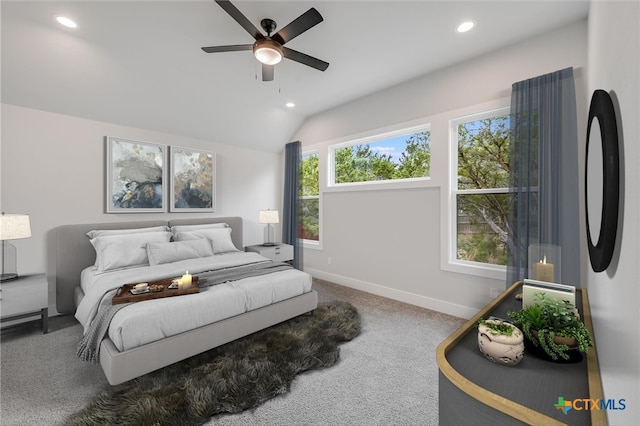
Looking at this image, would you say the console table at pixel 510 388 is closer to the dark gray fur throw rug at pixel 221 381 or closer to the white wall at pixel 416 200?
the dark gray fur throw rug at pixel 221 381

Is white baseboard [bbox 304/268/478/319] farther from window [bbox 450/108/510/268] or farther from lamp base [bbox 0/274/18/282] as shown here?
lamp base [bbox 0/274/18/282]

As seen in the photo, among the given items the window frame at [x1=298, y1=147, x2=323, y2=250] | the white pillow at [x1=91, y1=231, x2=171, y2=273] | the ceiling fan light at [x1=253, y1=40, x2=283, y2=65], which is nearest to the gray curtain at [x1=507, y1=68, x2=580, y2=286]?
the ceiling fan light at [x1=253, y1=40, x2=283, y2=65]

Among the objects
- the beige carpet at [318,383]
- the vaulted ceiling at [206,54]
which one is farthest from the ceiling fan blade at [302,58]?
the beige carpet at [318,383]

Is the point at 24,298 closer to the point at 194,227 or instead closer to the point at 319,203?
the point at 194,227

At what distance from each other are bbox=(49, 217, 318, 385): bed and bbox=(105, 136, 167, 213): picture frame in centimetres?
28

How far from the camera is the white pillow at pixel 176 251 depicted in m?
3.18

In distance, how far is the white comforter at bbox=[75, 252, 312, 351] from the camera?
186 cm

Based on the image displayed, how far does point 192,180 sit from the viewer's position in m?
4.27

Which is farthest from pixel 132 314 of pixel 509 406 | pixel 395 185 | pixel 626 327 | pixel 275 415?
pixel 395 185

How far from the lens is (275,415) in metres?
1.68

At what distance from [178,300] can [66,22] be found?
2.63 meters

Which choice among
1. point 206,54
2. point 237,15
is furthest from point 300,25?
point 206,54

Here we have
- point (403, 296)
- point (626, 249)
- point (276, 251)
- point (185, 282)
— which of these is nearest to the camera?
point (626, 249)

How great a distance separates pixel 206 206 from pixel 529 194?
4.31 meters
